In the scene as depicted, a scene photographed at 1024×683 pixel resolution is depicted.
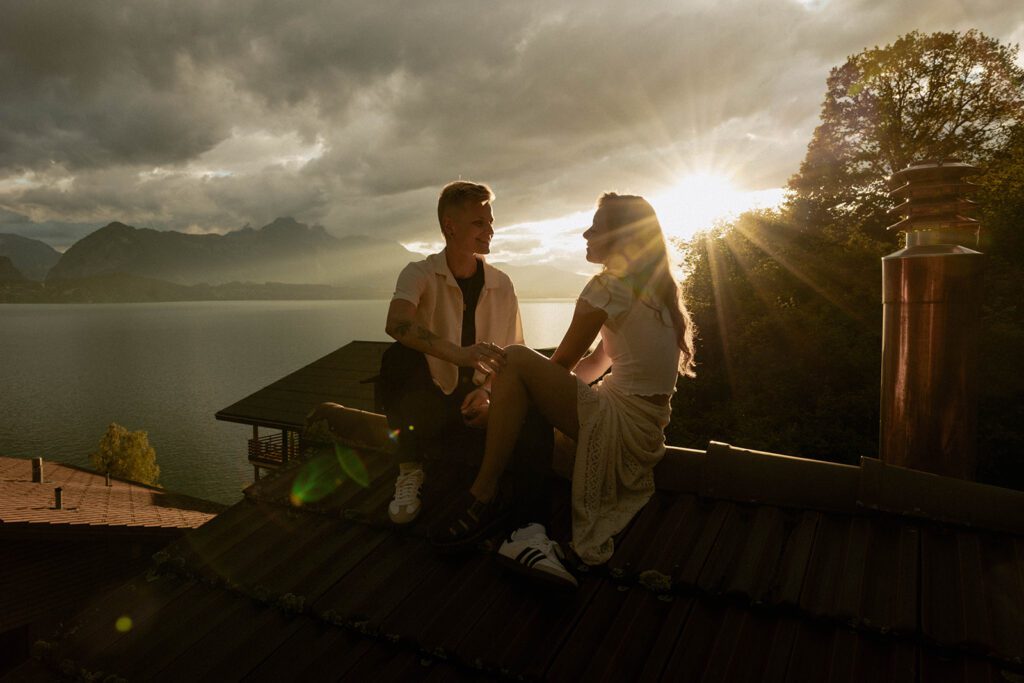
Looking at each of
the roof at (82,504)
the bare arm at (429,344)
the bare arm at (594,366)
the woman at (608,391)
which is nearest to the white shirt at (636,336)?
the woman at (608,391)

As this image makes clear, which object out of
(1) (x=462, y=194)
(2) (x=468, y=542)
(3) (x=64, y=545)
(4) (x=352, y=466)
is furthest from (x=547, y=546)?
(3) (x=64, y=545)

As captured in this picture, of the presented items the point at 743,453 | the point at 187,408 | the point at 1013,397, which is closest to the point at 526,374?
the point at 743,453

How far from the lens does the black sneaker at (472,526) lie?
9.12 feet

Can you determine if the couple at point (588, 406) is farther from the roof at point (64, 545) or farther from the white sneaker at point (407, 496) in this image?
the roof at point (64, 545)

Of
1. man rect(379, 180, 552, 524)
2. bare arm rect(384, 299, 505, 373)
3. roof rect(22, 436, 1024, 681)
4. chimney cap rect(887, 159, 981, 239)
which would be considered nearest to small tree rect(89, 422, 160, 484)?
roof rect(22, 436, 1024, 681)

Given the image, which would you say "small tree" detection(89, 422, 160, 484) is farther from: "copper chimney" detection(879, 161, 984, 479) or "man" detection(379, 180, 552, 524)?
"copper chimney" detection(879, 161, 984, 479)

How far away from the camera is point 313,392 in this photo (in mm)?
18984

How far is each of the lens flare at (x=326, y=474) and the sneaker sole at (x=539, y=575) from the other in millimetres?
1478

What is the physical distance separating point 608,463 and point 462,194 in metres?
1.90

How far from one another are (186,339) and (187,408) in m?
101

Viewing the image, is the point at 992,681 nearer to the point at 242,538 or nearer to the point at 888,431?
the point at 888,431

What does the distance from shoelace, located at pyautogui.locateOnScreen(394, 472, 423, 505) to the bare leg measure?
577mm

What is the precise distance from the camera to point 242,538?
3.39 meters

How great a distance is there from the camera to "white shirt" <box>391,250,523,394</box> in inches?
137
